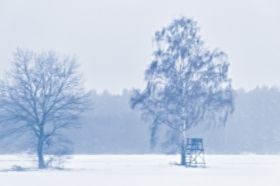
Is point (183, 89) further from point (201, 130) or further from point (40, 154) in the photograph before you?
point (201, 130)

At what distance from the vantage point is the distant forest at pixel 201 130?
12988 centimetres

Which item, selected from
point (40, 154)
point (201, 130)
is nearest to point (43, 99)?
point (40, 154)

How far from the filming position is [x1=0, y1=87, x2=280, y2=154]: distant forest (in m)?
130

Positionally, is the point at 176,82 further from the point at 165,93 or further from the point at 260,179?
the point at 260,179

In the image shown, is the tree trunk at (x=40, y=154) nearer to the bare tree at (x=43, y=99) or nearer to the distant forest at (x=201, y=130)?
the bare tree at (x=43, y=99)

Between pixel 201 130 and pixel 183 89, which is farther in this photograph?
pixel 201 130

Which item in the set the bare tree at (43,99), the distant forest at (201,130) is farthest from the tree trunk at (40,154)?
the distant forest at (201,130)

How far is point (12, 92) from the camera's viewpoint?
5756cm

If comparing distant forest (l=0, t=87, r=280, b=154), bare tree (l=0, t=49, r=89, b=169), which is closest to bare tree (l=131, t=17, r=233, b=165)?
bare tree (l=0, t=49, r=89, b=169)

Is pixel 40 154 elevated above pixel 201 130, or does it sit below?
below

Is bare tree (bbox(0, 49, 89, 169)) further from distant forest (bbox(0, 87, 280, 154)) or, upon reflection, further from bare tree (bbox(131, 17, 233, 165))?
distant forest (bbox(0, 87, 280, 154))

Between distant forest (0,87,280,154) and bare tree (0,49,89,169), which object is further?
distant forest (0,87,280,154)

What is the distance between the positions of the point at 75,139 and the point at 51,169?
235ft

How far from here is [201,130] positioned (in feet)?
424
